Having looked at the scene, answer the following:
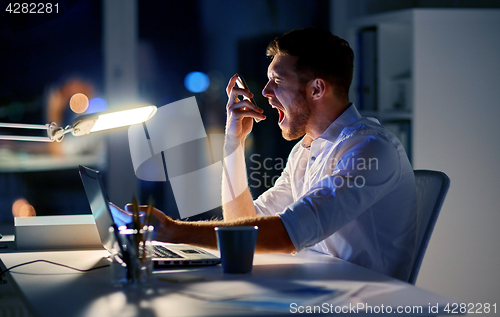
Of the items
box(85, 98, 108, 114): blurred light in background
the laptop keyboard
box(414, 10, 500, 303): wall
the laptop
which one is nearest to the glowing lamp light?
the laptop

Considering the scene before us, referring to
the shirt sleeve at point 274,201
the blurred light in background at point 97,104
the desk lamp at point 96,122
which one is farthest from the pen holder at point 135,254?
the blurred light in background at point 97,104

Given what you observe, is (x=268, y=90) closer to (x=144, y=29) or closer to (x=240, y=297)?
(x=240, y=297)

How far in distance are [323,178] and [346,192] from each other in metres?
0.08

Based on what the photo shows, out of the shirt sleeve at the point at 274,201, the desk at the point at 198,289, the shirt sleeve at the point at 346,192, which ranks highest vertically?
the shirt sleeve at the point at 346,192

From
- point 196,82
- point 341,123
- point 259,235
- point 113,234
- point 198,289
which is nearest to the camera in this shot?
point 198,289

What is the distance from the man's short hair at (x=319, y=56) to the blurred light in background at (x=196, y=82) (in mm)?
1261

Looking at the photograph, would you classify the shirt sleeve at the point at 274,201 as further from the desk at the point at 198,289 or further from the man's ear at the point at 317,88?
the desk at the point at 198,289

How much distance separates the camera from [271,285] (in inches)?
36.9

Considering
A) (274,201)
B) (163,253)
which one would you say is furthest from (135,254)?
(274,201)

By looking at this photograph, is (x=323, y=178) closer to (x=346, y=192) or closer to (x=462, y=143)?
(x=346, y=192)

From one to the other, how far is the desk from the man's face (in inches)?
25.1

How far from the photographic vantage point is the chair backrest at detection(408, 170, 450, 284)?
4.34 feet

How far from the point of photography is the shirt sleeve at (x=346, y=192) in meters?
1.21

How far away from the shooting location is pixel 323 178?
4.31ft
